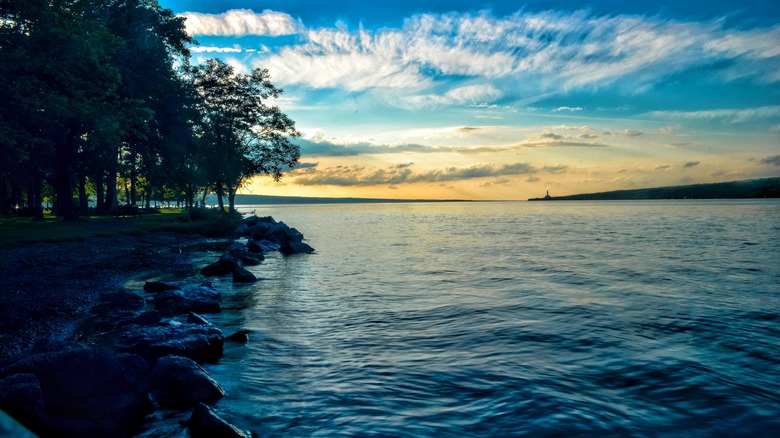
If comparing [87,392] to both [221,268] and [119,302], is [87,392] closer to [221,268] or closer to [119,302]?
[119,302]

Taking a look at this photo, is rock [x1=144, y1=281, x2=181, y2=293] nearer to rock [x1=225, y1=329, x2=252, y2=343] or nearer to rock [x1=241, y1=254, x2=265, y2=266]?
rock [x1=225, y1=329, x2=252, y2=343]

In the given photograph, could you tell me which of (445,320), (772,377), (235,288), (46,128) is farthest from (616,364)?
(46,128)

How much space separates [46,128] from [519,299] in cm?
3517

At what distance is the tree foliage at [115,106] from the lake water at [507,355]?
55.7ft

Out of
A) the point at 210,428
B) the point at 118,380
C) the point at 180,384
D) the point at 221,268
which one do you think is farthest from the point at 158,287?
the point at 210,428

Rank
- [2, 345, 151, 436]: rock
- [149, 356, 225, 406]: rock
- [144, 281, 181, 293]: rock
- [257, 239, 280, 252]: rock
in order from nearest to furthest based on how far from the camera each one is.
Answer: [2, 345, 151, 436]: rock, [149, 356, 225, 406]: rock, [144, 281, 181, 293]: rock, [257, 239, 280, 252]: rock

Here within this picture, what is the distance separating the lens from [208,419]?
20.0ft

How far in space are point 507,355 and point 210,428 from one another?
19.6ft

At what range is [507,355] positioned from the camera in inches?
386

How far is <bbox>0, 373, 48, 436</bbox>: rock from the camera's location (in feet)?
18.5

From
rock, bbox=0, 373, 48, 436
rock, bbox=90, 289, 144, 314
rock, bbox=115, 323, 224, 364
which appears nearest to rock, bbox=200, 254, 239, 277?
rock, bbox=90, 289, 144, 314

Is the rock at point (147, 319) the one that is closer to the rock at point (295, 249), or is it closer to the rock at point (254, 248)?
the rock at point (254, 248)

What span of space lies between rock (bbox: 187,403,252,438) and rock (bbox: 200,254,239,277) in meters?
14.6

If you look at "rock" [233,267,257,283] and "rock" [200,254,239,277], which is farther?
"rock" [200,254,239,277]
